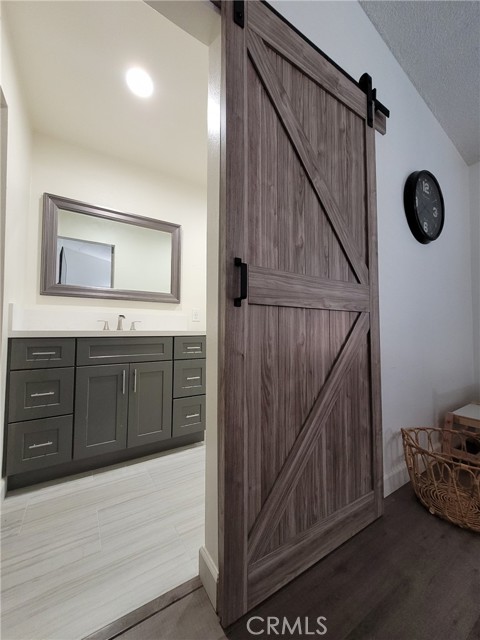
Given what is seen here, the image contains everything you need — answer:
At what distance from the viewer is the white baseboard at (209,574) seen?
874mm

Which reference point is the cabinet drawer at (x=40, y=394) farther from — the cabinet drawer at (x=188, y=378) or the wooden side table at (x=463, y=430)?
the wooden side table at (x=463, y=430)

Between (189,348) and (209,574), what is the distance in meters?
1.46

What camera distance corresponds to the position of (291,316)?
1.05m

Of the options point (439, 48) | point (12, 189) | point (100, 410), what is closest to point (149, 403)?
point (100, 410)

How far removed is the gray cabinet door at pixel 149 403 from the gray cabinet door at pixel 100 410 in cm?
5

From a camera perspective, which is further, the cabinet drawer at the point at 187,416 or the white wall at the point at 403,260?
the cabinet drawer at the point at 187,416

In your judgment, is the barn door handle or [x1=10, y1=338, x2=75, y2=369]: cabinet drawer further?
[x1=10, y1=338, x2=75, y2=369]: cabinet drawer

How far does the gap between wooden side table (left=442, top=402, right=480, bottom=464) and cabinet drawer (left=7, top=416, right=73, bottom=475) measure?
8.25 ft

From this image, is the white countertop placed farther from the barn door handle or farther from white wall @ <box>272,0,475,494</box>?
white wall @ <box>272,0,475,494</box>

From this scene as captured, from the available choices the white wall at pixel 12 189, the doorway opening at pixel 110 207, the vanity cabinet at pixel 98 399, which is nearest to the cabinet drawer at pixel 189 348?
the vanity cabinet at pixel 98 399

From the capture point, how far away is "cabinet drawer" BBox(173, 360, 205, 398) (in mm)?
2092

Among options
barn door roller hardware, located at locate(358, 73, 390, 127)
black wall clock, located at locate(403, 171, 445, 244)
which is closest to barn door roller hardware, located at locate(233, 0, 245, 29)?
barn door roller hardware, located at locate(358, 73, 390, 127)

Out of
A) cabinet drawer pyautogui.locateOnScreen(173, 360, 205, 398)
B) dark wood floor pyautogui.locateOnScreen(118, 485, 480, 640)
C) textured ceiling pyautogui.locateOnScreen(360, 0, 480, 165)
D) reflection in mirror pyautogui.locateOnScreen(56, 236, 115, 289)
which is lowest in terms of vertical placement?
dark wood floor pyautogui.locateOnScreen(118, 485, 480, 640)

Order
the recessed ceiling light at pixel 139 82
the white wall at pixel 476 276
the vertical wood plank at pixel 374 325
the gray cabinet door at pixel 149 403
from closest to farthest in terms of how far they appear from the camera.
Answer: the vertical wood plank at pixel 374 325
the recessed ceiling light at pixel 139 82
the gray cabinet door at pixel 149 403
the white wall at pixel 476 276
